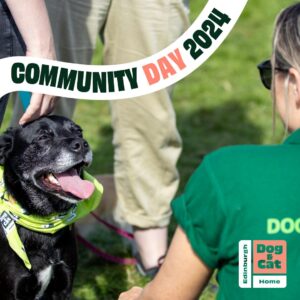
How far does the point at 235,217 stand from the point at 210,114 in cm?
544

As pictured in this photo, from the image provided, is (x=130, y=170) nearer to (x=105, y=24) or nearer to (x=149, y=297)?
(x=105, y=24)

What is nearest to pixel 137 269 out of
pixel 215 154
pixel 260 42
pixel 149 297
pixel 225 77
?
pixel 149 297

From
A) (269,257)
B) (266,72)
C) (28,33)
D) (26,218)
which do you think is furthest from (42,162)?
(269,257)

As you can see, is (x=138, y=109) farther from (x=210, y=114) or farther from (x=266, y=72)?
(x=210, y=114)

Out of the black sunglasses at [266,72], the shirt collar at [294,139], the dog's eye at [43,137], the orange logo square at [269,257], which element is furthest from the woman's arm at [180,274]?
the dog's eye at [43,137]

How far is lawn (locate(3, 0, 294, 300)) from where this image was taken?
469 cm

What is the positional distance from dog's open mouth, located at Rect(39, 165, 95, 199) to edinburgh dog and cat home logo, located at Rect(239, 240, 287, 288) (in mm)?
1329

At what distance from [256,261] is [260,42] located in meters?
7.11

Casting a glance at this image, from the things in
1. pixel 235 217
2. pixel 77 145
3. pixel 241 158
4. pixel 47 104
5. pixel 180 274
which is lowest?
pixel 77 145

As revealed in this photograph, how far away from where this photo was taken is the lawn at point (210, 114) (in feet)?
15.4

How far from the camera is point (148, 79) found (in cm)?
303

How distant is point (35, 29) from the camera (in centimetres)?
290

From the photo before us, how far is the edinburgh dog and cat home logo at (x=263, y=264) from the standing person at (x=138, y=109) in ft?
6.86

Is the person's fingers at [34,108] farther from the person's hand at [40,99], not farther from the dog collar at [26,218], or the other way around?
the dog collar at [26,218]
